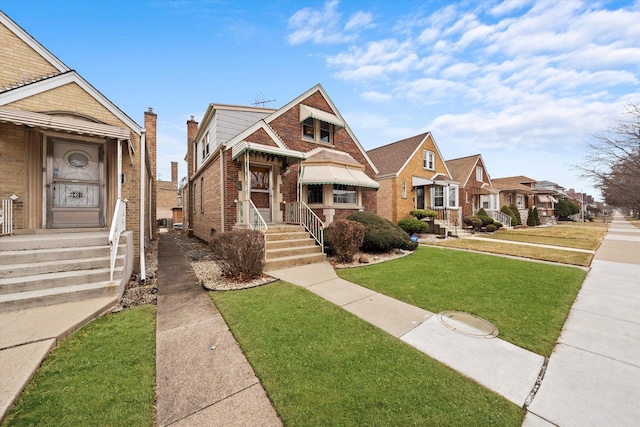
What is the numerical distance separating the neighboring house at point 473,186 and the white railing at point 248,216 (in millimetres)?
21638

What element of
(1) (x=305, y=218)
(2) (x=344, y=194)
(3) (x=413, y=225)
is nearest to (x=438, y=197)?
(3) (x=413, y=225)

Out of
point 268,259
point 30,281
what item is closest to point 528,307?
point 268,259

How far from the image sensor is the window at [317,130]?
44.2 ft

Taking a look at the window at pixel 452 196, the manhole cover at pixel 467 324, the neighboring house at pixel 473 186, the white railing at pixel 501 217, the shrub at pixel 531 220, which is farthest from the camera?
the shrub at pixel 531 220

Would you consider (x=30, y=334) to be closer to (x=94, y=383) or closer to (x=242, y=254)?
(x=94, y=383)

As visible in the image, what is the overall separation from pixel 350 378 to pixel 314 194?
10.4 metres

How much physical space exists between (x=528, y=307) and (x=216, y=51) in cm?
1541

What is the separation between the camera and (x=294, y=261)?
8.18 m

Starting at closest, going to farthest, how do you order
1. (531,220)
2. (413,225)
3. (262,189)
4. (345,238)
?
(345,238) → (262,189) → (413,225) → (531,220)

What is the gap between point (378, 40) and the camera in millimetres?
11617

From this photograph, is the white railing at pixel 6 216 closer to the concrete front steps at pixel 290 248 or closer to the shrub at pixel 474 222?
the concrete front steps at pixel 290 248

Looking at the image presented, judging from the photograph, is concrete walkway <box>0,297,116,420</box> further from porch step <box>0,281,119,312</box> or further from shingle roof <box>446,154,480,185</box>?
shingle roof <box>446,154,480,185</box>

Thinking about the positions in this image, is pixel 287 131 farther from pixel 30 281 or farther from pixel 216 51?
pixel 30 281

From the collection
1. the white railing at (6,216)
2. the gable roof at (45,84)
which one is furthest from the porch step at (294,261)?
the white railing at (6,216)
